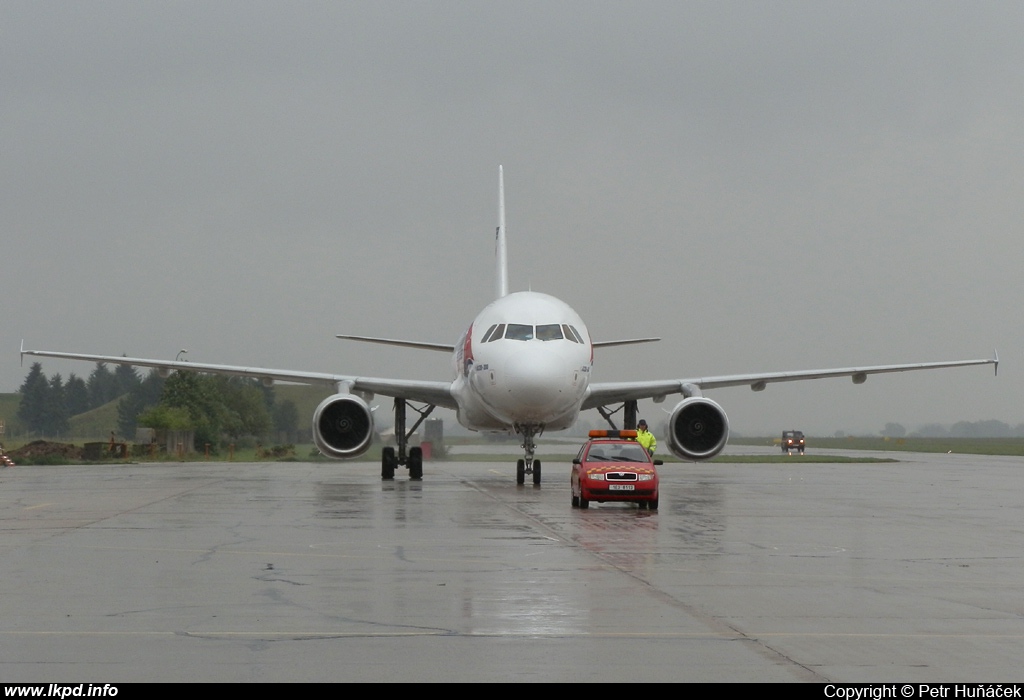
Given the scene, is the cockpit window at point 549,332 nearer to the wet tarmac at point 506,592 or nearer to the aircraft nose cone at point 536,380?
A: the aircraft nose cone at point 536,380

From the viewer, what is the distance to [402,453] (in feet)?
104

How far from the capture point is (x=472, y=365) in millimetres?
26922

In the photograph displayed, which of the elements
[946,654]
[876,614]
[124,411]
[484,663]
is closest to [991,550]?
[876,614]

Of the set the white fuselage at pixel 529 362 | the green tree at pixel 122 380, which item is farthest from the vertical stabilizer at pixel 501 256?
the green tree at pixel 122 380

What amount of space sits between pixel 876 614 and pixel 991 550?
5676 millimetres

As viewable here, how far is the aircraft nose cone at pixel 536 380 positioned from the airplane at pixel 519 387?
0.07ft

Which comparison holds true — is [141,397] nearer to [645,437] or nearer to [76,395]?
[645,437]

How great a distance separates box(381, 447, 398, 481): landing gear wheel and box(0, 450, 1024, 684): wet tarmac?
935cm

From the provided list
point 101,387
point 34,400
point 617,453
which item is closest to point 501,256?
point 617,453

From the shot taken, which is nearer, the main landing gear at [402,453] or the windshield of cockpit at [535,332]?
the windshield of cockpit at [535,332]

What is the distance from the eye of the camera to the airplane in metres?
25.0

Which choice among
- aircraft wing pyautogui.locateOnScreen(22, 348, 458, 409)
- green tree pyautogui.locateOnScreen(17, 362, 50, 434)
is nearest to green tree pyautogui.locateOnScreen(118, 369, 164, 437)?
green tree pyautogui.locateOnScreen(17, 362, 50, 434)

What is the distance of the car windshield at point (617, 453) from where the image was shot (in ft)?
69.7

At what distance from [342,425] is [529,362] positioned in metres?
6.01
